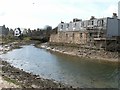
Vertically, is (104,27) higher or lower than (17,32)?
higher

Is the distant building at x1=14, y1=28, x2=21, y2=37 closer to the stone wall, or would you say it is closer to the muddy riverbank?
the stone wall

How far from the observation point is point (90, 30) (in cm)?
7494

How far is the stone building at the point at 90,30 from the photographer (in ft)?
223

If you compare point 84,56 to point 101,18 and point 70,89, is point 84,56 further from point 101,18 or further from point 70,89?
point 70,89

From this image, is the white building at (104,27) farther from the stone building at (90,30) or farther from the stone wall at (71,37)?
the stone wall at (71,37)

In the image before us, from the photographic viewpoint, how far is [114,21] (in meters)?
68.7

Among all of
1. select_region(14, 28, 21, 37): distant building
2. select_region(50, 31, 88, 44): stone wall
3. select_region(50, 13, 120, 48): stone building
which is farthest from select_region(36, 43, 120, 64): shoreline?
select_region(14, 28, 21, 37): distant building

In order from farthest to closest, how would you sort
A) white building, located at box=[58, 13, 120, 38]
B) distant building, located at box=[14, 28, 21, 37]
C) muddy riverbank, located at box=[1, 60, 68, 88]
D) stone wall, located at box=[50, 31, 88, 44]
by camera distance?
distant building, located at box=[14, 28, 21, 37] < stone wall, located at box=[50, 31, 88, 44] < white building, located at box=[58, 13, 120, 38] < muddy riverbank, located at box=[1, 60, 68, 88]

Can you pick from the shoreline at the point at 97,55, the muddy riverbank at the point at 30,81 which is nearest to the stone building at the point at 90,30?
the shoreline at the point at 97,55

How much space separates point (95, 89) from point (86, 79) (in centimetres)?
587

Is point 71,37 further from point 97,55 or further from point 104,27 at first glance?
point 97,55

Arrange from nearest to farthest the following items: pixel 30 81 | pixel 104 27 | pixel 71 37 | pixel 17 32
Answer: pixel 30 81 < pixel 104 27 < pixel 71 37 < pixel 17 32

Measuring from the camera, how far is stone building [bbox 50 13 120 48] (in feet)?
223

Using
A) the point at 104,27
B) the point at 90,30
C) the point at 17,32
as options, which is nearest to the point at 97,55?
the point at 104,27
